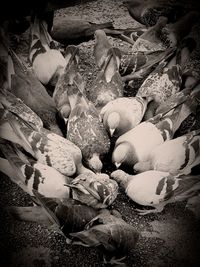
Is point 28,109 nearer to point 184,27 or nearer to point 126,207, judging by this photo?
point 126,207

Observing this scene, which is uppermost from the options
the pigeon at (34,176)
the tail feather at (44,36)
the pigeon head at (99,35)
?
the tail feather at (44,36)

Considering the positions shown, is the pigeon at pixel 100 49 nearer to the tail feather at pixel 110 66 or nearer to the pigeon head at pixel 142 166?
the tail feather at pixel 110 66

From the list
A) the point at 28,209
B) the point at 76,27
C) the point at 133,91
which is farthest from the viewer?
the point at 76,27

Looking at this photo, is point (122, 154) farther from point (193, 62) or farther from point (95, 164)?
point (193, 62)

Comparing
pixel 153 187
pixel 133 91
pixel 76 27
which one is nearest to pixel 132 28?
pixel 76 27

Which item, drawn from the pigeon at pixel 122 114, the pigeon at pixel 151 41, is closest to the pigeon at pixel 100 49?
the pigeon at pixel 151 41

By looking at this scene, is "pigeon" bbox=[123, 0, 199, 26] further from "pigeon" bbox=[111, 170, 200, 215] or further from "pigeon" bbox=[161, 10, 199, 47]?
Answer: "pigeon" bbox=[111, 170, 200, 215]
